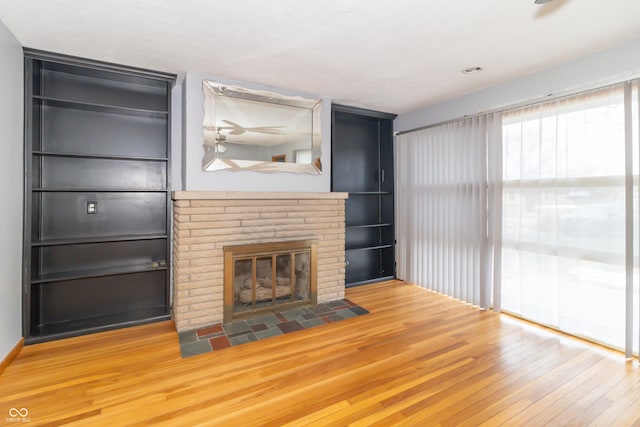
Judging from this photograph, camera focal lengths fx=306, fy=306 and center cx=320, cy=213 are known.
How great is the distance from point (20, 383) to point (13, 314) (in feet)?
2.03

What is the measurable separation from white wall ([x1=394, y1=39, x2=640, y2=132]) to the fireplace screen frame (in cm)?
244

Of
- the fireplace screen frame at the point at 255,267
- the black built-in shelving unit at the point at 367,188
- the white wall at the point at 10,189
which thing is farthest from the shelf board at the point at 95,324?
the black built-in shelving unit at the point at 367,188

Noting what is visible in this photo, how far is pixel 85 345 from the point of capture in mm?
2625

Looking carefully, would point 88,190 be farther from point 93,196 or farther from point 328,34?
point 328,34

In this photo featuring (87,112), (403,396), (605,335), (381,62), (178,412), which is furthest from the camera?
(87,112)

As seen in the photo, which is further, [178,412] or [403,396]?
[403,396]

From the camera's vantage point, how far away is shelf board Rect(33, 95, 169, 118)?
2688 millimetres

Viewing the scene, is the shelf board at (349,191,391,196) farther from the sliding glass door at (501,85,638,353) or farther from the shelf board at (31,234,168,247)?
the shelf board at (31,234,168,247)

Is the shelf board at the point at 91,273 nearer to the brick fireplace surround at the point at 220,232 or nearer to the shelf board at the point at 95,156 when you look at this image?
the brick fireplace surround at the point at 220,232

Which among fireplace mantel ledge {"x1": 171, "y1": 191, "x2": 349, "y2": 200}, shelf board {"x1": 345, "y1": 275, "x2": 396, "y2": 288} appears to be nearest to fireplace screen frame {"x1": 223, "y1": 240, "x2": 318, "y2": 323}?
fireplace mantel ledge {"x1": 171, "y1": 191, "x2": 349, "y2": 200}

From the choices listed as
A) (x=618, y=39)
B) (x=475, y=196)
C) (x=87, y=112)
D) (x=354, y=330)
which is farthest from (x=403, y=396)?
(x=87, y=112)

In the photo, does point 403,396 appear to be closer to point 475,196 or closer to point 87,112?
point 475,196

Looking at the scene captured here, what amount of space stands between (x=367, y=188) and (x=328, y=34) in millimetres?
2748

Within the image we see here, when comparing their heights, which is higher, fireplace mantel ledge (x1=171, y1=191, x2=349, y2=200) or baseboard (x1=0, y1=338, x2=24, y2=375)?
fireplace mantel ledge (x1=171, y1=191, x2=349, y2=200)
